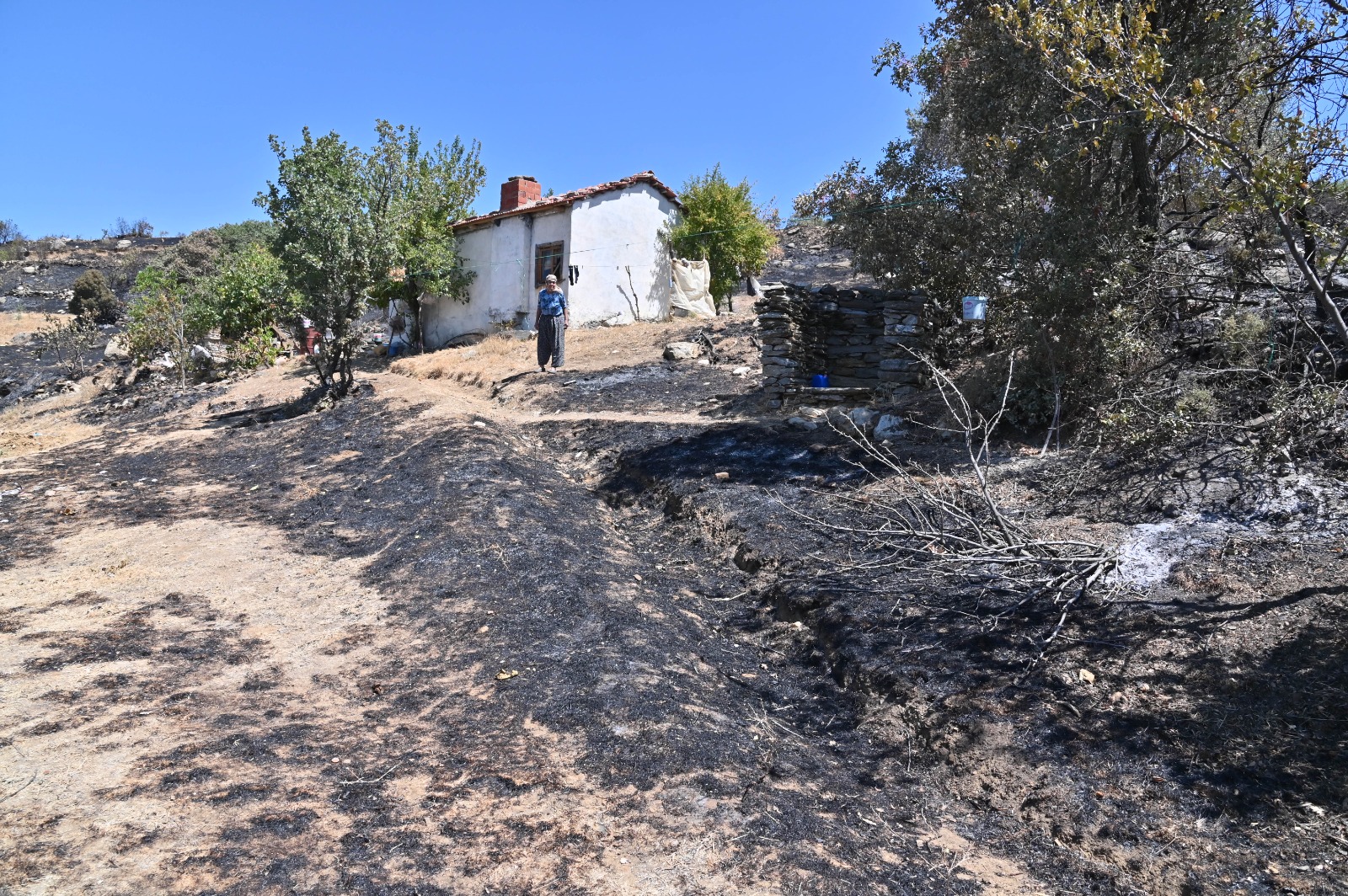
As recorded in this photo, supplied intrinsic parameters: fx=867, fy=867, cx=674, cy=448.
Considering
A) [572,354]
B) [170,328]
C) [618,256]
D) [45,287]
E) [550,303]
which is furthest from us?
[45,287]

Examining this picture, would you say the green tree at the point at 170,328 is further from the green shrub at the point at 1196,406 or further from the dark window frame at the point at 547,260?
the green shrub at the point at 1196,406

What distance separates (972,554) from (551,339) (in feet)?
37.4

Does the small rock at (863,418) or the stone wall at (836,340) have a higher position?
the stone wall at (836,340)

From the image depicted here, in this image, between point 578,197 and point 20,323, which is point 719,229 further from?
point 20,323

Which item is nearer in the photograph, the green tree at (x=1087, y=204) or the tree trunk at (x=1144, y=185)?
the green tree at (x=1087, y=204)

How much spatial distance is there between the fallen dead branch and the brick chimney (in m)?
17.2

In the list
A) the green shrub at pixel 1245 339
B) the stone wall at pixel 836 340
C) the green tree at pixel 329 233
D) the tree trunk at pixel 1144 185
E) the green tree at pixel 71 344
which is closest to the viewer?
the green shrub at pixel 1245 339

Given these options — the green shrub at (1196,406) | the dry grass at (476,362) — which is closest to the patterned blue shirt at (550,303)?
the dry grass at (476,362)

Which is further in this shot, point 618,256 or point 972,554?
point 618,256

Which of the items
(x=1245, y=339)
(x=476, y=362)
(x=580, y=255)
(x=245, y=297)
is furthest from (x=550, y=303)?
(x=1245, y=339)

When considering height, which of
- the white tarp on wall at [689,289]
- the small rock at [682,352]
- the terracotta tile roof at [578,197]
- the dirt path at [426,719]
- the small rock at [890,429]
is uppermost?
the terracotta tile roof at [578,197]

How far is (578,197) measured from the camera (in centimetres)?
1995

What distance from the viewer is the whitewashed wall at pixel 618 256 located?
20.4 metres

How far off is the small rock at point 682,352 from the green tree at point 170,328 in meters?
10.4
